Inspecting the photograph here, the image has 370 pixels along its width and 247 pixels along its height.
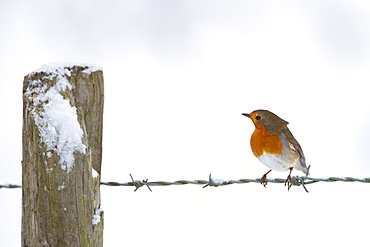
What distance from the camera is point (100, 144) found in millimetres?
2727

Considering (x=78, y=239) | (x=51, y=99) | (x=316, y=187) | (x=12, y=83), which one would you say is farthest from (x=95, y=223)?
(x=12, y=83)

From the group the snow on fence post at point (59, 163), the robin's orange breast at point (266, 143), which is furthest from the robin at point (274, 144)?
the snow on fence post at point (59, 163)

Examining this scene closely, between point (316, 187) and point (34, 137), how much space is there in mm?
5602

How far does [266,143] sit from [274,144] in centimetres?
6

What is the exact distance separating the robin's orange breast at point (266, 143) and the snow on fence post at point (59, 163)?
1.68 metres

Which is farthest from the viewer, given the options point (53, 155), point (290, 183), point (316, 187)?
point (316, 187)

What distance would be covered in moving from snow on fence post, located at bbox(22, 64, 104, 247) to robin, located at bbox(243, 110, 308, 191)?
169 centimetres

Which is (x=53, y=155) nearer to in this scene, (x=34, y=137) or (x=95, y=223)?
(x=34, y=137)

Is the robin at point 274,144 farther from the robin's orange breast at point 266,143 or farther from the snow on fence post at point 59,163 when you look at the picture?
the snow on fence post at point 59,163

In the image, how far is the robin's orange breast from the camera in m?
3.99

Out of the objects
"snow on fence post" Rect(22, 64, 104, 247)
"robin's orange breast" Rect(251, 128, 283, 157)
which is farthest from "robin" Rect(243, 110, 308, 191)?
"snow on fence post" Rect(22, 64, 104, 247)

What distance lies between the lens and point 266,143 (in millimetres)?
4016

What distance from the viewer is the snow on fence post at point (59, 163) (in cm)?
249

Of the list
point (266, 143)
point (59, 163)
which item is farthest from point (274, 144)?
point (59, 163)
